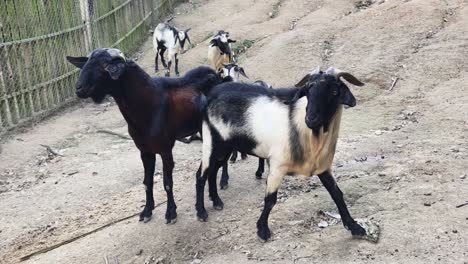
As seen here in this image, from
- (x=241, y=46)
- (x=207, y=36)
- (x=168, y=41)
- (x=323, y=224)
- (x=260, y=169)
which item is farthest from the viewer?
(x=207, y=36)

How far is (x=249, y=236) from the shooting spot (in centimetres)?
443

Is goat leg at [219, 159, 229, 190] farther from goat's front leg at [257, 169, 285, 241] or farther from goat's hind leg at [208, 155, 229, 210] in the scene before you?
goat's front leg at [257, 169, 285, 241]

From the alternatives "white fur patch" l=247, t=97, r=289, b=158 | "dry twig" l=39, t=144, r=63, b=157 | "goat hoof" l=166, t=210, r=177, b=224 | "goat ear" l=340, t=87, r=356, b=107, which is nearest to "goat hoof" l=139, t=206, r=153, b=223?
"goat hoof" l=166, t=210, r=177, b=224

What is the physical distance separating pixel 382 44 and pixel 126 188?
5.61m

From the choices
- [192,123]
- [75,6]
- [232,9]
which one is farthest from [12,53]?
[232,9]

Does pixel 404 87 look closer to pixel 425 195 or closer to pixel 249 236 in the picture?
pixel 425 195

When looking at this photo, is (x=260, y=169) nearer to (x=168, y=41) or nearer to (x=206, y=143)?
(x=206, y=143)

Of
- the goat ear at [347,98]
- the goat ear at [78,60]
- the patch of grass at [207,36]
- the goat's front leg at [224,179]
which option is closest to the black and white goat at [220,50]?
the patch of grass at [207,36]

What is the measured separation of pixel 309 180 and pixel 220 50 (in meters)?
4.29

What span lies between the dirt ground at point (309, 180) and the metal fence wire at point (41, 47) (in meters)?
0.37

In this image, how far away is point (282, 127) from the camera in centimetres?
409

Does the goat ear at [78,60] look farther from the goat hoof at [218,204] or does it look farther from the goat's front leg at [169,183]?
the goat hoof at [218,204]

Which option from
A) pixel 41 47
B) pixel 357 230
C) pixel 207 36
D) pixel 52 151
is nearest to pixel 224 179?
pixel 357 230

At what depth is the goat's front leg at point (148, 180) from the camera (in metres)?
4.80
